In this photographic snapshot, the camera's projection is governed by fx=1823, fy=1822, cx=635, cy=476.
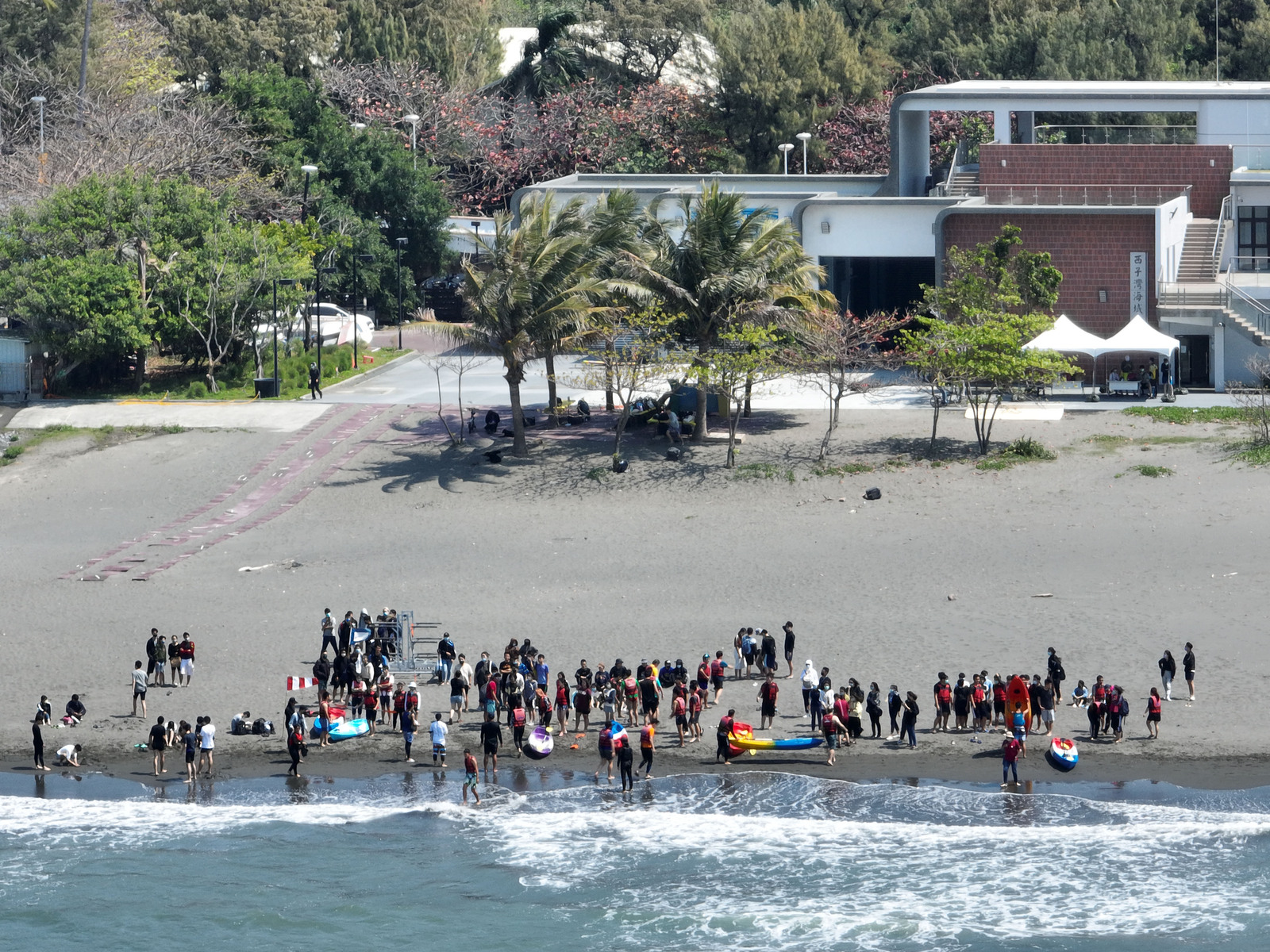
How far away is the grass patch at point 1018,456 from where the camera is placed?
151 feet

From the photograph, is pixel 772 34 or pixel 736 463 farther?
pixel 772 34

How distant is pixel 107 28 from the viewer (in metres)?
82.1

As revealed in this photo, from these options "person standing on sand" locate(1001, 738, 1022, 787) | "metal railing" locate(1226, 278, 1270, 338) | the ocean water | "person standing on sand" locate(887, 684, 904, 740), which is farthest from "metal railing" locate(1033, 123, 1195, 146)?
the ocean water

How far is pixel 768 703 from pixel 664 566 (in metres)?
9.33

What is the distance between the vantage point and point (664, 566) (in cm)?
4106

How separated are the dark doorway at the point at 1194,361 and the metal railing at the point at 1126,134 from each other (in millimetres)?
8861

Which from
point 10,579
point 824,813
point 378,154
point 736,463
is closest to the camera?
point 824,813

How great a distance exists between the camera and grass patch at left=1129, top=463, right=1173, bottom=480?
44625mm

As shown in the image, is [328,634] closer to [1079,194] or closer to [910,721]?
[910,721]

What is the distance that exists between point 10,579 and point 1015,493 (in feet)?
77.8

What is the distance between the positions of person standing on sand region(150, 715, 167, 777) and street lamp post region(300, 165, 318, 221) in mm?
31175

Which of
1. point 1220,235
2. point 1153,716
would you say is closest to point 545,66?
point 1220,235

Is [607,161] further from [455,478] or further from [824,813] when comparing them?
[824,813]

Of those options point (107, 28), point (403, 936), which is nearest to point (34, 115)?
point (107, 28)
